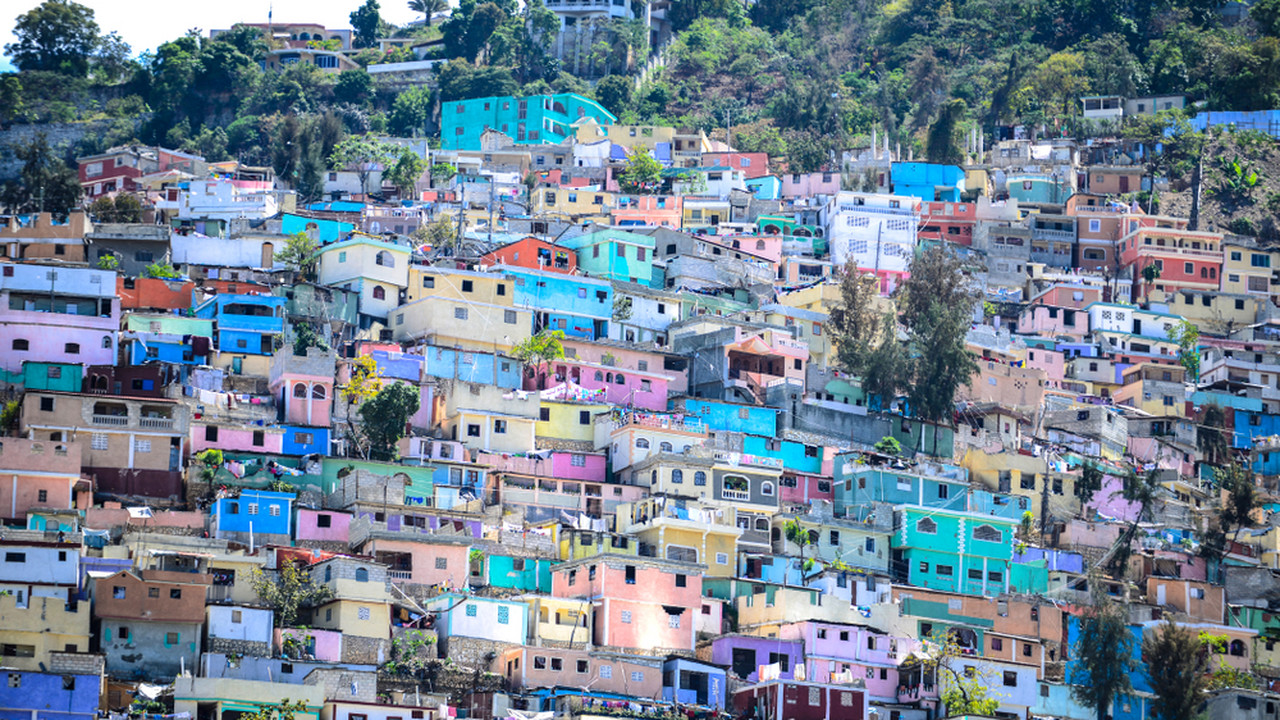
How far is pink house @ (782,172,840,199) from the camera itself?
8200cm

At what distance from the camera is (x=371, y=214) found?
238 feet

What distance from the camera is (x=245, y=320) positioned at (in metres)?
56.2

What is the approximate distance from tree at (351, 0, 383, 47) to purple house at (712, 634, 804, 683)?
66068mm

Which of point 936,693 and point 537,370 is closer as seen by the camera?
point 936,693

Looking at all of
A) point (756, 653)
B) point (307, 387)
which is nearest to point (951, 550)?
point (756, 653)

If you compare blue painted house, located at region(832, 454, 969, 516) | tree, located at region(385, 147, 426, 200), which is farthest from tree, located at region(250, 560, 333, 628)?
tree, located at region(385, 147, 426, 200)

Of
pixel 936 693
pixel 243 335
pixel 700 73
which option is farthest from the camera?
pixel 700 73

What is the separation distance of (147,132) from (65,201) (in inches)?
936

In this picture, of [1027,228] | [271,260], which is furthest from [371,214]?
[1027,228]

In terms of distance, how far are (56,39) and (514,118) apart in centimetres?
2423

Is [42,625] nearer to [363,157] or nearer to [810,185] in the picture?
[363,157]

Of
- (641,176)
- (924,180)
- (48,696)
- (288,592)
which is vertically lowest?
(48,696)

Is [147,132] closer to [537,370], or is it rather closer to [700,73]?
[700,73]

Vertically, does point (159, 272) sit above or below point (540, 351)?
above
